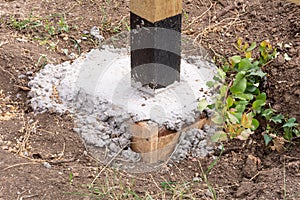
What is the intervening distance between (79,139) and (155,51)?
535 millimetres

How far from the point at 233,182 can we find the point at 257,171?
12 cm

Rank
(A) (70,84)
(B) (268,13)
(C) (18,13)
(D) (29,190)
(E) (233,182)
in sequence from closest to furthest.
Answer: (D) (29,190) → (E) (233,182) → (A) (70,84) → (B) (268,13) → (C) (18,13)

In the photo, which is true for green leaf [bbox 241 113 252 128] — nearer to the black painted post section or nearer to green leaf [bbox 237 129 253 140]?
green leaf [bbox 237 129 253 140]

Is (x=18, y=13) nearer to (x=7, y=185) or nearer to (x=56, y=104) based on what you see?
(x=56, y=104)

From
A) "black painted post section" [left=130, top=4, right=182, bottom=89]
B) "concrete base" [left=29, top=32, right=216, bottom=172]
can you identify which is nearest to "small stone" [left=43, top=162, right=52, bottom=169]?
"concrete base" [left=29, top=32, right=216, bottom=172]

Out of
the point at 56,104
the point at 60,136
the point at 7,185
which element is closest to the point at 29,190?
the point at 7,185

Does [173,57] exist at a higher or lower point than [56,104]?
higher

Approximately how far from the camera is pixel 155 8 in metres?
2.11

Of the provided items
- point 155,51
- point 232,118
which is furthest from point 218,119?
point 155,51

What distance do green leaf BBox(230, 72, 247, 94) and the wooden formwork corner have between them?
24 centimetres

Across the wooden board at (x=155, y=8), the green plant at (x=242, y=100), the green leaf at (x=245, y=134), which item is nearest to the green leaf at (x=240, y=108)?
the green plant at (x=242, y=100)

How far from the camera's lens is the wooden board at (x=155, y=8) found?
2120mm

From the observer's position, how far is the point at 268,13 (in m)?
2.92

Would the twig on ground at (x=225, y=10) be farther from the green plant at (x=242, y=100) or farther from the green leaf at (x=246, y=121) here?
the green leaf at (x=246, y=121)
